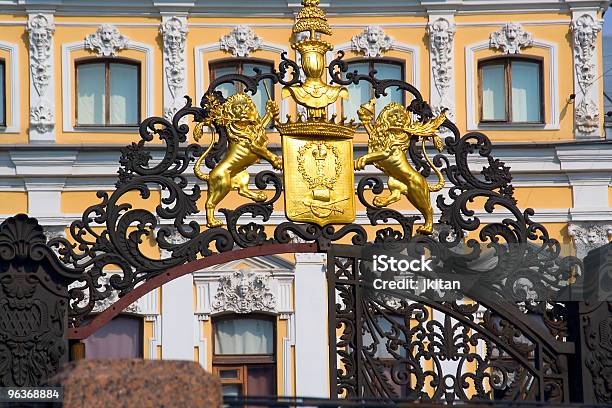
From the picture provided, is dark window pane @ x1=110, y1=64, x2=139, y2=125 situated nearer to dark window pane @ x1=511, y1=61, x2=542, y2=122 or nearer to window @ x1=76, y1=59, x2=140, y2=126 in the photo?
window @ x1=76, y1=59, x2=140, y2=126

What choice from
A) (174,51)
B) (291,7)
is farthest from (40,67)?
(291,7)

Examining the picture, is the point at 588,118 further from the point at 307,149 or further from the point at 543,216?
the point at 307,149

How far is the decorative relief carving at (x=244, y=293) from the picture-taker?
94.5 feet

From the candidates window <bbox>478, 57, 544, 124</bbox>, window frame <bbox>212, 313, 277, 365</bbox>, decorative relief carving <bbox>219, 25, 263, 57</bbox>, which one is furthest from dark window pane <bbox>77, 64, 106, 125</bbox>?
window <bbox>478, 57, 544, 124</bbox>

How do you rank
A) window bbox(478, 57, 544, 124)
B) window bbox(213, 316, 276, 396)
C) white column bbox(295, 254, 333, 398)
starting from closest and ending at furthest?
white column bbox(295, 254, 333, 398)
window bbox(213, 316, 276, 396)
window bbox(478, 57, 544, 124)

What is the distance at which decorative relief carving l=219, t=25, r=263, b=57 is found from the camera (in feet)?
95.5

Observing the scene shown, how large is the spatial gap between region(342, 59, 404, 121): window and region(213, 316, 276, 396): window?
9.99ft

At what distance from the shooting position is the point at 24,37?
28828 mm

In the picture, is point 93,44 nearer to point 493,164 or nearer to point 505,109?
point 505,109

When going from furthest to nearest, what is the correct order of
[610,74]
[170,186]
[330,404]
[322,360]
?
[610,74], [322,360], [170,186], [330,404]

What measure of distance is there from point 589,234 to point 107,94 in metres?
6.58

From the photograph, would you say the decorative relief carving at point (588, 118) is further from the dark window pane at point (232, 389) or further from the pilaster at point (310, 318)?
the dark window pane at point (232, 389)

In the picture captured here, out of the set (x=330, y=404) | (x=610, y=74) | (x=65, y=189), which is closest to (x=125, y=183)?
(x=330, y=404)

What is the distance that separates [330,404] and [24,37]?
51.7 ft
